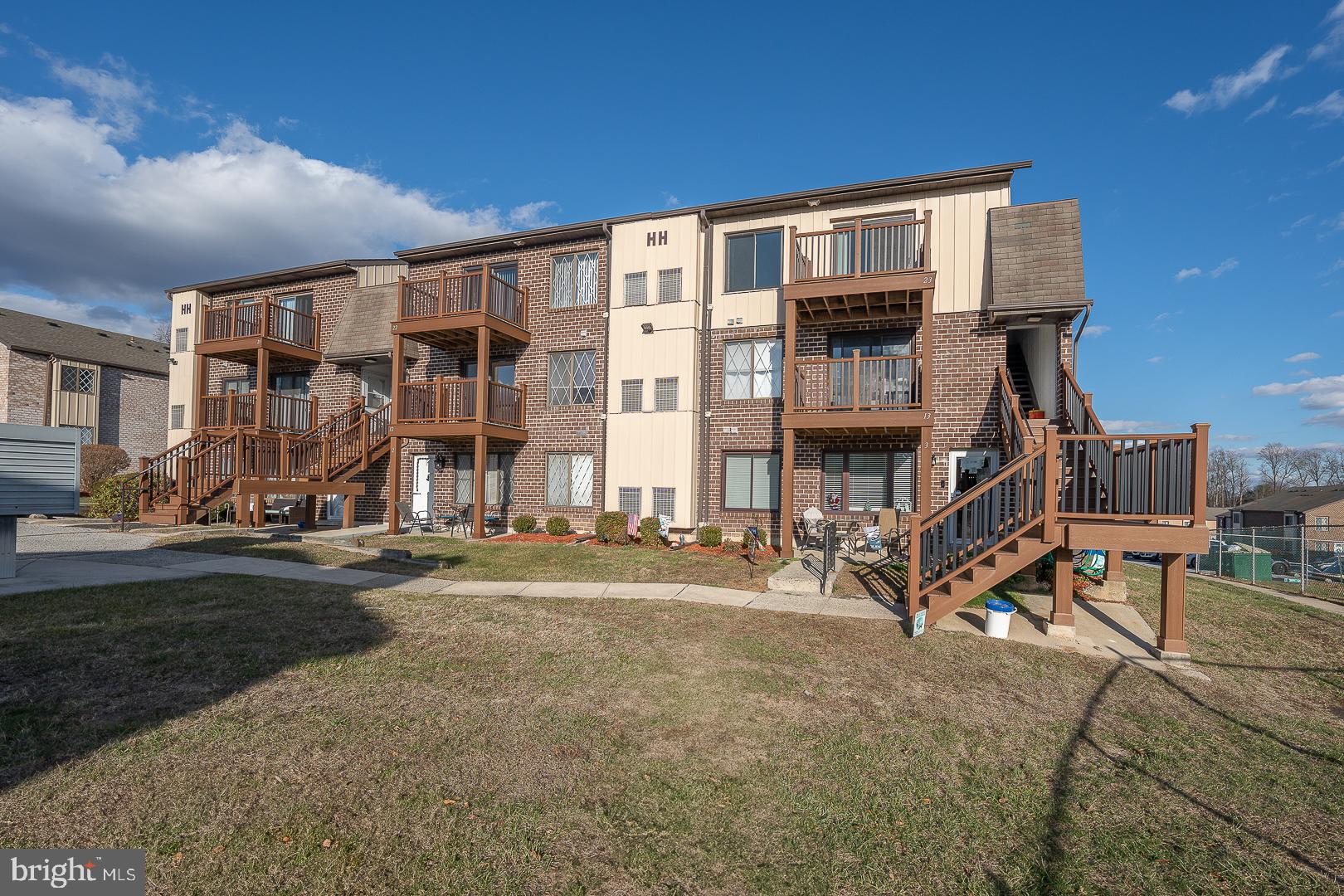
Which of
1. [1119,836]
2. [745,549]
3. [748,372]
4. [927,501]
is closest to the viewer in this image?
[1119,836]

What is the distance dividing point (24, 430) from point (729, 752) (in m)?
→ 11.3

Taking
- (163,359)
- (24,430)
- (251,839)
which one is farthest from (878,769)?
(163,359)

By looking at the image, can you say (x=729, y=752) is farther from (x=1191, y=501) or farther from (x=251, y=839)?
(x=1191, y=501)

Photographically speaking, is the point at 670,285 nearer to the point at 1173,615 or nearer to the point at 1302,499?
the point at 1173,615

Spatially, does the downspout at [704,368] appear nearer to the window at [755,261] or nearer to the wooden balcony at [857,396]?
the window at [755,261]

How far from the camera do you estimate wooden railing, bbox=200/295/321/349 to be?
19922 millimetres

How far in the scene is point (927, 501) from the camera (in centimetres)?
1311

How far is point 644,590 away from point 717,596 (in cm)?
124

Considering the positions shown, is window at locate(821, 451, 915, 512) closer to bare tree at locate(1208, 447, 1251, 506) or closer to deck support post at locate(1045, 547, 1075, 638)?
deck support post at locate(1045, 547, 1075, 638)

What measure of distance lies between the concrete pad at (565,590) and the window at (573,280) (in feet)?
31.5

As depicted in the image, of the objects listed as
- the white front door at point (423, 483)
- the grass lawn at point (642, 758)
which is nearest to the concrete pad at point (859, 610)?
the grass lawn at point (642, 758)

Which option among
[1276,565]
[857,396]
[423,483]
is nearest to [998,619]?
[857,396]

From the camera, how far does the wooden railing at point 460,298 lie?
17.3m

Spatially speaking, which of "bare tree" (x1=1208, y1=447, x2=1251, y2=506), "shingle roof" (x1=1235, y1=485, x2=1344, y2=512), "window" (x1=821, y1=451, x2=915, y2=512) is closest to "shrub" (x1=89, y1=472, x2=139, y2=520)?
"window" (x1=821, y1=451, x2=915, y2=512)
